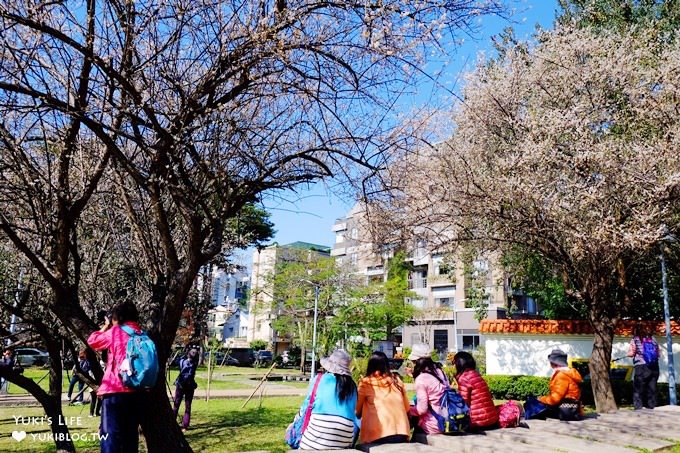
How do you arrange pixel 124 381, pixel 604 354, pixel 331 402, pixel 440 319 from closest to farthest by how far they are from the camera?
pixel 124 381 < pixel 331 402 < pixel 604 354 < pixel 440 319

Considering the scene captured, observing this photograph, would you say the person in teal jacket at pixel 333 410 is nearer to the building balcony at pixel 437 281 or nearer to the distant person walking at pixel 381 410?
the distant person walking at pixel 381 410

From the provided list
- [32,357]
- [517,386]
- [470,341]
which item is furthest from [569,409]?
[470,341]

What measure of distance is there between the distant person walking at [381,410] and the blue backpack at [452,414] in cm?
43

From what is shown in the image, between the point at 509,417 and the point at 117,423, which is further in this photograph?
the point at 509,417

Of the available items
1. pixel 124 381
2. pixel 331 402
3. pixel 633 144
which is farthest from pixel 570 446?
pixel 633 144

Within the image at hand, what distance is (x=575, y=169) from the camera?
34.7ft

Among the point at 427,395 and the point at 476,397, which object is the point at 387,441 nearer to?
the point at 427,395

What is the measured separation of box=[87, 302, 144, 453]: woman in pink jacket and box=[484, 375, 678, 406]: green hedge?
1258 cm

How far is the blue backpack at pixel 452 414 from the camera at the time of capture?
5668 mm

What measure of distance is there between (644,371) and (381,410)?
7626mm

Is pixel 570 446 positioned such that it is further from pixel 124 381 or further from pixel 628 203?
pixel 628 203

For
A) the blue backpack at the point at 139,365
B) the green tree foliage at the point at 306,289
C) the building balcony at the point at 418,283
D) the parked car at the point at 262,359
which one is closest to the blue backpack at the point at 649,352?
the blue backpack at the point at 139,365

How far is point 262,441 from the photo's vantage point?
8023 mm

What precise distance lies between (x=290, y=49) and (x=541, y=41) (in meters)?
10.9
